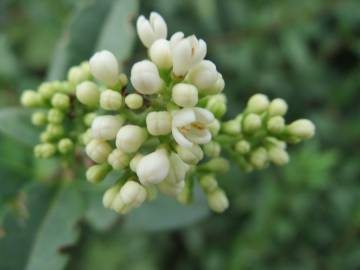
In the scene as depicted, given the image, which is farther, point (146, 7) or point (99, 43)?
point (146, 7)

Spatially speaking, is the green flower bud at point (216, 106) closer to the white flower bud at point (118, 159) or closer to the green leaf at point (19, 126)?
the white flower bud at point (118, 159)

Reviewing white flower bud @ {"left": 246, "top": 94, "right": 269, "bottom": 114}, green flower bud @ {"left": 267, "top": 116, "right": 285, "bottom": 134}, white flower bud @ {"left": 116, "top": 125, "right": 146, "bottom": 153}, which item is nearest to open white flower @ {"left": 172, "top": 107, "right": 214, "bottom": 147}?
white flower bud @ {"left": 116, "top": 125, "right": 146, "bottom": 153}

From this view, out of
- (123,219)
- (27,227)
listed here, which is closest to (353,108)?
(123,219)

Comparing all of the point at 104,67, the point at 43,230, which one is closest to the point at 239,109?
the point at 43,230

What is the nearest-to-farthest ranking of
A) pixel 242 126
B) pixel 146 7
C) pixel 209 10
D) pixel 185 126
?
pixel 185 126 → pixel 242 126 → pixel 209 10 → pixel 146 7

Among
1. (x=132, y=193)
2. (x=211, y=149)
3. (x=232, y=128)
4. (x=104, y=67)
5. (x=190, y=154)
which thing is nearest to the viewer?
(x=190, y=154)

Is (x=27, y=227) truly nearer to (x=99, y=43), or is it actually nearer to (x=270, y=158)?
(x=99, y=43)

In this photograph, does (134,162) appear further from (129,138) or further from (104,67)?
(104,67)
